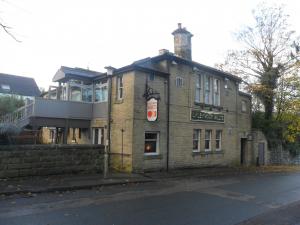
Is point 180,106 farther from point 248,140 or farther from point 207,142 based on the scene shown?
point 248,140

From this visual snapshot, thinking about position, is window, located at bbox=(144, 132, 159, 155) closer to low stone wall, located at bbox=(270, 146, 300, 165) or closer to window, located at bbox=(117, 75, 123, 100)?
window, located at bbox=(117, 75, 123, 100)

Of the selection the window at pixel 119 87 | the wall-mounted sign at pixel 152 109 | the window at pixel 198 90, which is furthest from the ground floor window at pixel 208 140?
the window at pixel 119 87

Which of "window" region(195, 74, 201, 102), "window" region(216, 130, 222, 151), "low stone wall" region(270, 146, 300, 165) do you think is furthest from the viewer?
"low stone wall" region(270, 146, 300, 165)

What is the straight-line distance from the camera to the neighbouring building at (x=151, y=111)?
59.8 ft

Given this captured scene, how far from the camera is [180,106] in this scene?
20.6 metres

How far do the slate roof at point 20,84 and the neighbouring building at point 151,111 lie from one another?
117ft

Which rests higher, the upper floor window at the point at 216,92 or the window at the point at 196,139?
the upper floor window at the point at 216,92

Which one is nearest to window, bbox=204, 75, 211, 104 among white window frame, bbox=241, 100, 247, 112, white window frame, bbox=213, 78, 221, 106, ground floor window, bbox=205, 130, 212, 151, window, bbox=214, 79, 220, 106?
white window frame, bbox=213, 78, 221, 106

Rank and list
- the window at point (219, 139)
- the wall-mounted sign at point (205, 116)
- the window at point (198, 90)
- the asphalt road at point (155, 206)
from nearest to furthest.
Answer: the asphalt road at point (155, 206) → the wall-mounted sign at point (205, 116) → the window at point (198, 90) → the window at point (219, 139)

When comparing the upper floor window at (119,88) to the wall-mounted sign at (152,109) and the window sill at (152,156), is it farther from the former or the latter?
the window sill at (152,156)

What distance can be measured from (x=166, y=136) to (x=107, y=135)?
3.57 metres

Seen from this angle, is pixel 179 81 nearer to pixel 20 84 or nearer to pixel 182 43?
pixel 182 43

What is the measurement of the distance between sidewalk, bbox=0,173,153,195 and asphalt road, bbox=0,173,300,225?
517 mm

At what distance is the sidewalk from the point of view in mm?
11293
